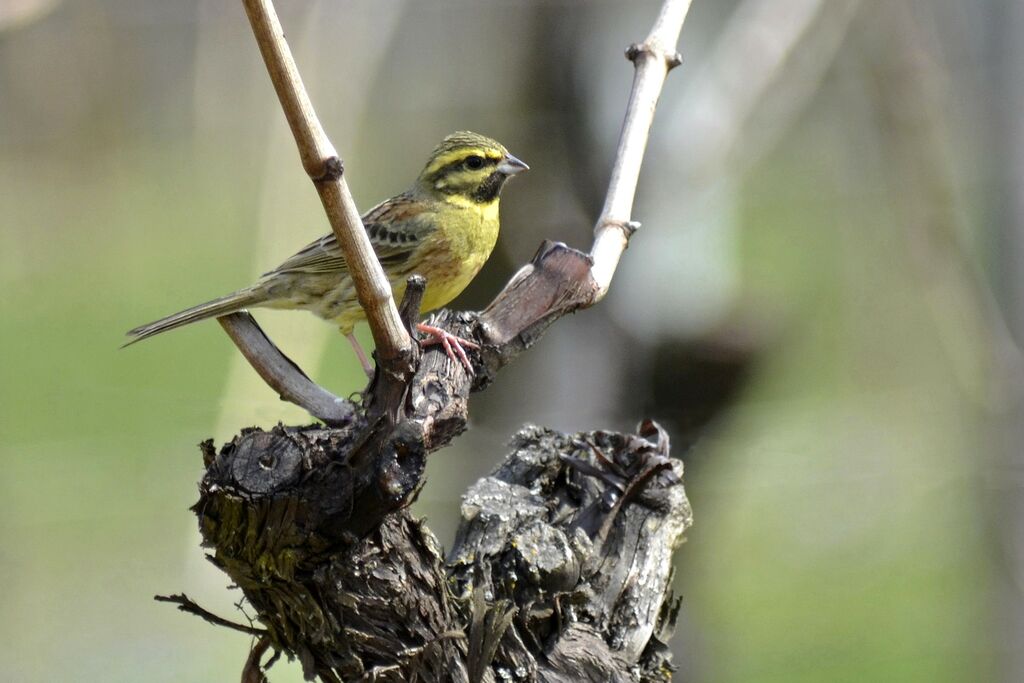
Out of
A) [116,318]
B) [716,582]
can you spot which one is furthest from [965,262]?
[116,318]

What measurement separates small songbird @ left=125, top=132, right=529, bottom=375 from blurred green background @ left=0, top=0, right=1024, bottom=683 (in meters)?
1.02

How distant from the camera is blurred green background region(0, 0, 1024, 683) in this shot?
505 centimetres

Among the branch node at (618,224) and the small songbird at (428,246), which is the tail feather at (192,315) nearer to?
the small songbird at (428,246)

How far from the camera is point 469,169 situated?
3.55 metres

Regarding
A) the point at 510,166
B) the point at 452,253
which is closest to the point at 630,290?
the point at 510,166

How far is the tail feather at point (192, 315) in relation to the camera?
316 cm

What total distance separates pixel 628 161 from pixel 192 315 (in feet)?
4.58

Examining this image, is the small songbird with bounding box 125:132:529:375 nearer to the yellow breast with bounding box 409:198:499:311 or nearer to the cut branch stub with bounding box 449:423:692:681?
the yellow breast with bounding box 409:198:499:311

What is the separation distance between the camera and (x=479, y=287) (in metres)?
5.02

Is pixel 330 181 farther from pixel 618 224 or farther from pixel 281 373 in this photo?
pixel 618 224

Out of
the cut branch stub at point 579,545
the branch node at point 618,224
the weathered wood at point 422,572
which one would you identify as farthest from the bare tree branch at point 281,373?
the branch node at point 618,224

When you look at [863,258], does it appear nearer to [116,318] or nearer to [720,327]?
[720,327]

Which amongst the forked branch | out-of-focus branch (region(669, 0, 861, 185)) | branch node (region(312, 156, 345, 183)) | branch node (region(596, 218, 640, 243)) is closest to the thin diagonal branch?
the forked branch

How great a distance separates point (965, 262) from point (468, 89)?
2.66 m
